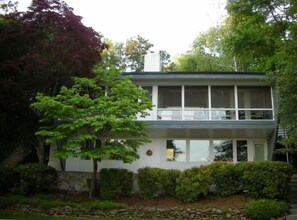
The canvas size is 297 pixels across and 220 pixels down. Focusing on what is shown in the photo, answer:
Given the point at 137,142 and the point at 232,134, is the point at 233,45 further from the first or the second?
the point at 137,142

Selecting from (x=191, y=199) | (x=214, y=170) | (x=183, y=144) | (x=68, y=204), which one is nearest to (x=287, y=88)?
(x=214, y=170)

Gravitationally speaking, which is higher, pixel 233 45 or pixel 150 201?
pixel 233 45

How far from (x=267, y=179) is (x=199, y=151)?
22.9ft

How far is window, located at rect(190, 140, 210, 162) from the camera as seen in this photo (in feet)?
70.4

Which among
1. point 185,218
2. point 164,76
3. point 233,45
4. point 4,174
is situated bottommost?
point 185,218

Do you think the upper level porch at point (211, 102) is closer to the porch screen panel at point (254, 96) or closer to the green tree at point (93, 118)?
the porch screen panel at point (254, 96)

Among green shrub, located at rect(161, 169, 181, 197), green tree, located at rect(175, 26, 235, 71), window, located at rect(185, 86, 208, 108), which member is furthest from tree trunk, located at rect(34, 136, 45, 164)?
green tree, located at rect(175, 26, 235, 71)

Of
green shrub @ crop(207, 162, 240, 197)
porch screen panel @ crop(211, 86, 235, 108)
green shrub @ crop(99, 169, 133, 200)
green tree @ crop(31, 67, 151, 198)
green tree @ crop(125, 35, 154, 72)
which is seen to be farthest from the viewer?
green tree @ crop(125, 35, 154, 72)

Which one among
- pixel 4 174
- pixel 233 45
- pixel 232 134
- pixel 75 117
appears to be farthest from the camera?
pixel 233 45

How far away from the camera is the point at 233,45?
22750mm

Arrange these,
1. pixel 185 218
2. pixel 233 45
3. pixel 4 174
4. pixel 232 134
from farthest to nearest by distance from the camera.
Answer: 1. pixel 233 45
2. pixel 232 134
3. pixel 4 174
4. pixel 185 218

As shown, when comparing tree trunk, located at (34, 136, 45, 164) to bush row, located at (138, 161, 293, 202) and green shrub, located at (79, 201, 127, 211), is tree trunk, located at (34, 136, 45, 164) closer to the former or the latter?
green shrub, located at (79, 201, 127, 211)

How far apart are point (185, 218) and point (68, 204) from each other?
4.78 m

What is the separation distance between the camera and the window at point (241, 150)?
21.4m
